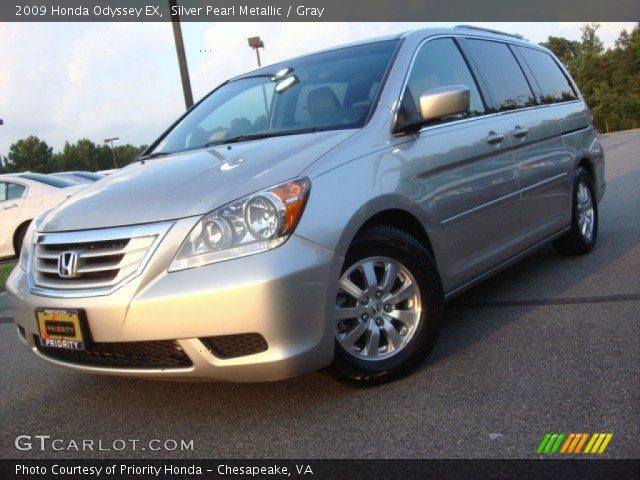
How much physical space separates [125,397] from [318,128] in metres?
1.65

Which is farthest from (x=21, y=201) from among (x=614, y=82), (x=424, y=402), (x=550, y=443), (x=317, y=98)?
(x=614, y=82)

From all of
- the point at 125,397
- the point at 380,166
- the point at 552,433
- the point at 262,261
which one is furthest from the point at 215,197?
the point at 552,433

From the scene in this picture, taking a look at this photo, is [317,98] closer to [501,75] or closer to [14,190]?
[501,75]

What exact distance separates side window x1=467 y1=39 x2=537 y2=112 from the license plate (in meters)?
2.83

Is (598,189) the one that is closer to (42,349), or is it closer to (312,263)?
(312,263)

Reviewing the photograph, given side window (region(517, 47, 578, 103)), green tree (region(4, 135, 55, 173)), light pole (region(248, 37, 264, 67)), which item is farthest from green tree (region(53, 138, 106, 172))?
side window (region(517, 47, 578, 103))

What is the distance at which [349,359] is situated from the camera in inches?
109

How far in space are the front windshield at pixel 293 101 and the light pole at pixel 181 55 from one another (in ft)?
19.4

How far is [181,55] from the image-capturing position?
991 centimetres

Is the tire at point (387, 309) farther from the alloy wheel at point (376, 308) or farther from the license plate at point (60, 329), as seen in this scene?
the license plate at point (60, 329)

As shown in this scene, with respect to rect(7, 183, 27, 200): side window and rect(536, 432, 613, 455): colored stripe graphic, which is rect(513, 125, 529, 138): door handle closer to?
rect(536, 432, 613, 455): colored stripe graphic

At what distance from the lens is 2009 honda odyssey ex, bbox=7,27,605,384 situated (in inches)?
98.2

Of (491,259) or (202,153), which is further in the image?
(491,259)
